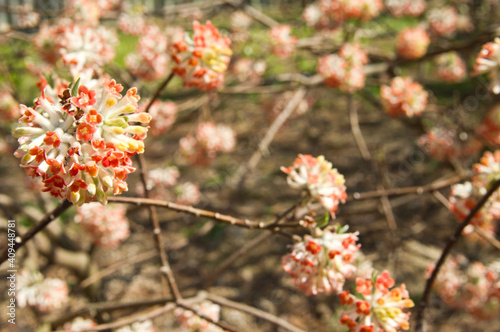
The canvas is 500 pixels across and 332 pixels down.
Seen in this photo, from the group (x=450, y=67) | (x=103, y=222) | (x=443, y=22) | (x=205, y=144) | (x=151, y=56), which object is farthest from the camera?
(x=443, y=22)

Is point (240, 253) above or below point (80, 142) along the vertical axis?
below

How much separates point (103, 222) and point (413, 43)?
8.29ft

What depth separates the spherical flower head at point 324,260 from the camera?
116 centimetres

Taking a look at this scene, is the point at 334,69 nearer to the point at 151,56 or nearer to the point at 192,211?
the point at 151,56

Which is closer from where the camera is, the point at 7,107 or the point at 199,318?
the point at 199,318

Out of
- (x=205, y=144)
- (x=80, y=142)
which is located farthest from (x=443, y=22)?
(x=80, y=142)

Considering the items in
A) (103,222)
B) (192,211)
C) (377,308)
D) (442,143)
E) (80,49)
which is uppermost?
(80,49)

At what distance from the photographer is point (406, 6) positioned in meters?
4.03

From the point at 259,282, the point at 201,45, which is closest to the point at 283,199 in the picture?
the point at 259,282

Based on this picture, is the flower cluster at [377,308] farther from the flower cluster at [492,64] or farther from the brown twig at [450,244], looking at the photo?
the flower cluster at [492,64]

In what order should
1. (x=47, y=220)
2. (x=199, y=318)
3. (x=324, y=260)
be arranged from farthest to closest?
(x=199, y=318) → (x=324, y=260) → (x=47, y=220)

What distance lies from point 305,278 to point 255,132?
135 inches

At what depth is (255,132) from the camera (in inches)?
179

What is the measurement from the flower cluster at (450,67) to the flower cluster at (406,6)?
72 centimetres
